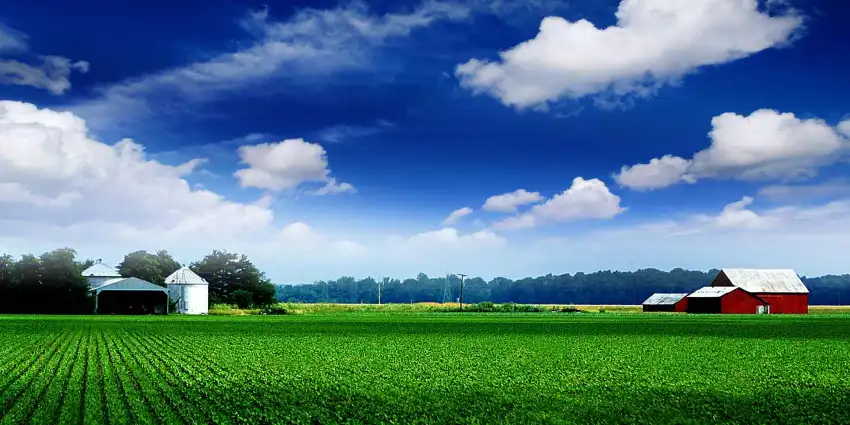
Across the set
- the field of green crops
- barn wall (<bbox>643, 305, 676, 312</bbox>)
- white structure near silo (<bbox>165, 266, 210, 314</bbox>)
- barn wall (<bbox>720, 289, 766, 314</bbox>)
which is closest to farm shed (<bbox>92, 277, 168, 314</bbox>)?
white structure near silo (<bbox>165, 266, 210, 314</bbox>)

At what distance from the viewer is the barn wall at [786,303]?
392 feet

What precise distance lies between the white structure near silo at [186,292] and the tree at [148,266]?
23.9 metres

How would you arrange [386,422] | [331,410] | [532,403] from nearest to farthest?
[386,422], [331,410], [532,403]

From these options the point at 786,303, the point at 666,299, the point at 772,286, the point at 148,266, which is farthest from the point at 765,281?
the point at 148,266

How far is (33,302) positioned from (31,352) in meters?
72.2

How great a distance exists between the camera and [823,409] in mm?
17312

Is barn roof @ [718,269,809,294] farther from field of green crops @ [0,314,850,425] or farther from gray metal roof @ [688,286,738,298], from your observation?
field of green crops @ [0,314,850,425]

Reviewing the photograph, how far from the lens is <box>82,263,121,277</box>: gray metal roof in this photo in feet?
379

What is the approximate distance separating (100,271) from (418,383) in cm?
10553

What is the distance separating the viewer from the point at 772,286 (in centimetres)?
12144

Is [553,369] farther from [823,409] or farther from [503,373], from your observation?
[823,409]

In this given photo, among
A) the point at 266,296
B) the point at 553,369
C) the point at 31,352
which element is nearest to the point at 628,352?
the point at 553,369

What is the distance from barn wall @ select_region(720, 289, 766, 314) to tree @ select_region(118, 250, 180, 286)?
80528 millimetres

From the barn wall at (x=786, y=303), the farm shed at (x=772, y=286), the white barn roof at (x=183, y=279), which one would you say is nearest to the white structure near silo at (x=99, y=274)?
the white barn roof at (x=183, y=279)
